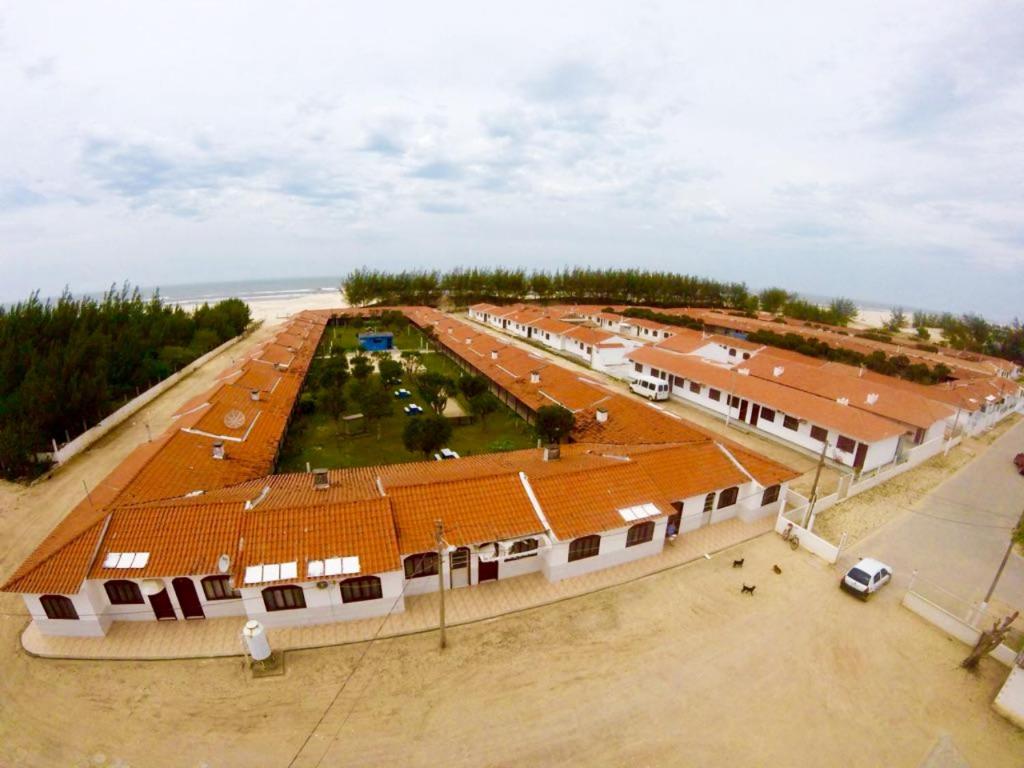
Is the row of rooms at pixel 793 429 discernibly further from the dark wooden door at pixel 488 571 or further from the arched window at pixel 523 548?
the dark wooden door at pixel 488 571

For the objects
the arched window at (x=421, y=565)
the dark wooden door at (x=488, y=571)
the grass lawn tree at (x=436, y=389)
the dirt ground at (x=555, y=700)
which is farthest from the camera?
the grass lawn tree at (x=436, y=389)

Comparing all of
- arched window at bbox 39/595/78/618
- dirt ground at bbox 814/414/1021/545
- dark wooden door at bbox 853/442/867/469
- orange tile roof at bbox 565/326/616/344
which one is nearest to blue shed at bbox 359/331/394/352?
orange tile roof at bbox 565/326/616/344

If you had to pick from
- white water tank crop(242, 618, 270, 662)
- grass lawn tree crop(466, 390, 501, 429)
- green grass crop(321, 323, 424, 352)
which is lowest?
green grass crop(321, 323, 424, 352)

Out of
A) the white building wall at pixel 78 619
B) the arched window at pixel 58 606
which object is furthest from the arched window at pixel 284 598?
the arched window at pixel 58 606

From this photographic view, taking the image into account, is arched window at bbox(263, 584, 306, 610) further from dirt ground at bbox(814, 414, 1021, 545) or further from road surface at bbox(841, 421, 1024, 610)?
dirt ground at bbox(814, 414, 1021, 545)

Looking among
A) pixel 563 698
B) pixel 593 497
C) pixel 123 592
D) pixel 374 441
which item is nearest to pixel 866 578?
pixel 593 497

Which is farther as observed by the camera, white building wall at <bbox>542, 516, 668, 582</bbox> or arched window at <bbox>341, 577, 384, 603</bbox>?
white building wall at <bbox>542, 516, 668, 582</bbox>
